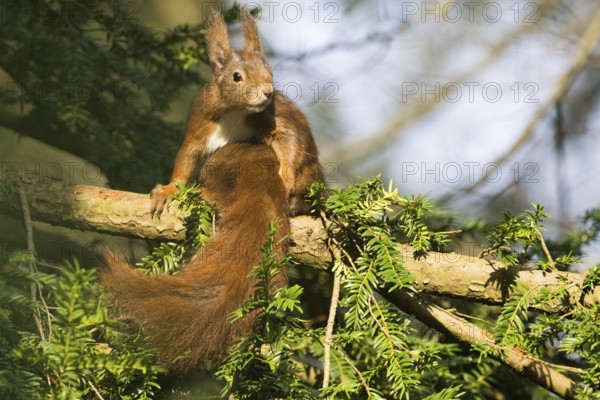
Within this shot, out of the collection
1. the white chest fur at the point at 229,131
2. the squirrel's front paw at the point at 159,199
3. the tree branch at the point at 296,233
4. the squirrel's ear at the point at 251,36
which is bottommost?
the tree branch at the point at 296,233

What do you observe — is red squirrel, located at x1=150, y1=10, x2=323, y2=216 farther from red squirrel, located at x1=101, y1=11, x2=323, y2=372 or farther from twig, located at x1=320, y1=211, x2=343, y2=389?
twig, located at x1=320, y1=211, x2=343, y2=389

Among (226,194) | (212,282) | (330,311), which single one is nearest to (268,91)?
(226,194)

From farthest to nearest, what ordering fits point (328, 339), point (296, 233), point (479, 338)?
1. point (296, 233)
2. point (479, 338)
3. point (328, 339)

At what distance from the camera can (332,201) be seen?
1.92 metres

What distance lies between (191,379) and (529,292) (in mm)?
960

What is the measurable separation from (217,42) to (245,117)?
0.34m

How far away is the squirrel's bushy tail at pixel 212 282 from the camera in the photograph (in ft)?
5.66

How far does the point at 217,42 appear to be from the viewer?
9.30 feet

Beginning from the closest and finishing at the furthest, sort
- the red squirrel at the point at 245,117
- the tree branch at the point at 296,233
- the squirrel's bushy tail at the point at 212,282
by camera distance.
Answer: the squirrel's bushy tail at the point at 212,282 < the tree branch at the point at 296,233 < the red squirrel at the point at 245,117

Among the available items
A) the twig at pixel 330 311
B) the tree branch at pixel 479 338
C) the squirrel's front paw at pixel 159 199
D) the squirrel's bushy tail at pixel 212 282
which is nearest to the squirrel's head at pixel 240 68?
the squirrel's bushy tail at pixel 212 282

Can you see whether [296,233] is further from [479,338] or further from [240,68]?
[240,68]

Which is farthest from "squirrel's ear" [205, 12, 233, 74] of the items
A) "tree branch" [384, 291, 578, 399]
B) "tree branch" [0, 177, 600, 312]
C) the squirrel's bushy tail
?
"tree branch" [384, 291, 578, 399]

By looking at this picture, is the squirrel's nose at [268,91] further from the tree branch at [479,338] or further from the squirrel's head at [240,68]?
the tree branch at [479,338]

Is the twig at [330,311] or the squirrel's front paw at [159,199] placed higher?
the squirrel's front paw at [159,199]
